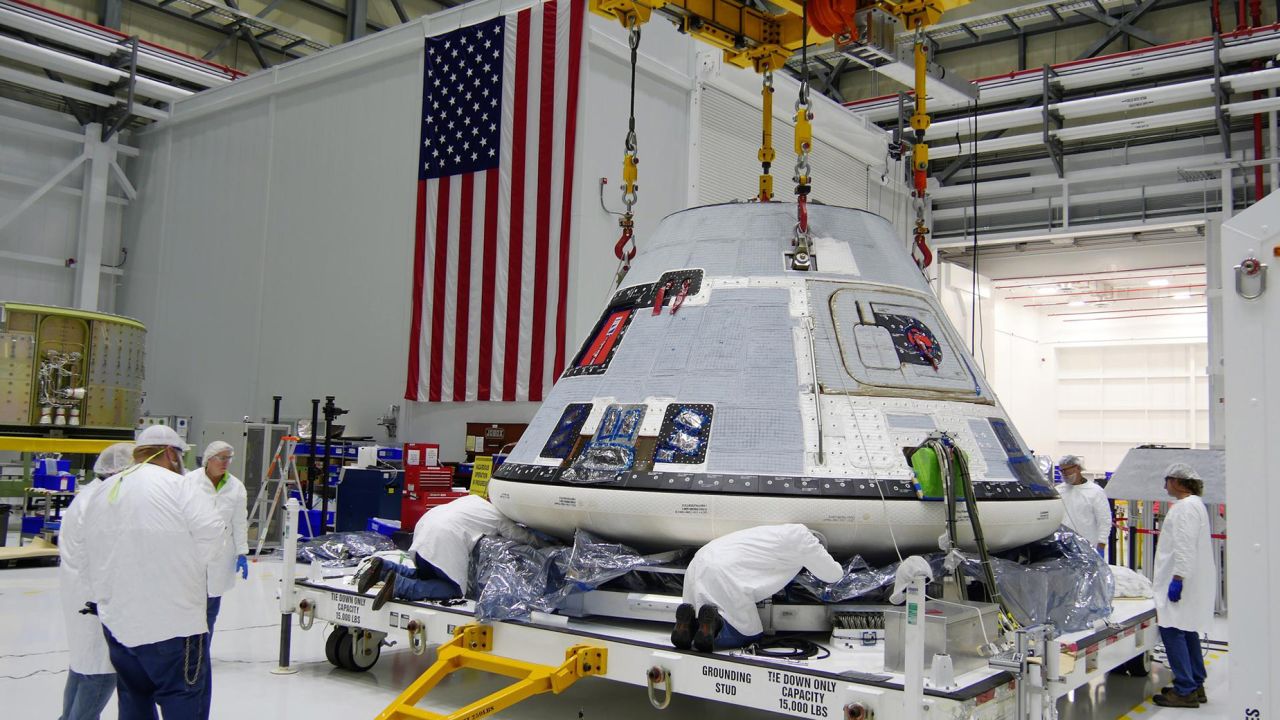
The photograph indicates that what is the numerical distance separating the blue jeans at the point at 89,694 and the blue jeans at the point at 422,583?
1521mm

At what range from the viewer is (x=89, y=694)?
4.43 meters

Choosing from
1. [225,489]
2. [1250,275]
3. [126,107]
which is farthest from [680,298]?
[126,107]

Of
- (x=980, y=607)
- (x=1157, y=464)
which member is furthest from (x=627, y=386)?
(x=1157, y=464)

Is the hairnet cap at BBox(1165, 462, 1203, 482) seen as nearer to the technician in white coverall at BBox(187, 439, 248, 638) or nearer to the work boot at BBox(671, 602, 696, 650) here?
the work boot at BBox(671, 602, 696, 650)

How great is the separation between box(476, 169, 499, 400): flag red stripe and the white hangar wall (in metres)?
0.41

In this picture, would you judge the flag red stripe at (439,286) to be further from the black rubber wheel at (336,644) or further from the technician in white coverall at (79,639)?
the technician in white coverall at (79,639)

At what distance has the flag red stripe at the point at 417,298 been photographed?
14.2 meters

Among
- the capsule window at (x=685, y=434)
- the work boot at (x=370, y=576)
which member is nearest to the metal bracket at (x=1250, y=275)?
the capsule window at (x=685, y=434)

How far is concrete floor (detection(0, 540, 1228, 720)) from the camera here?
218 inches

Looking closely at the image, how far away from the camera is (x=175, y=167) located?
1919 centimetres

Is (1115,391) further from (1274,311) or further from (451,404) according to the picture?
(1274,311)

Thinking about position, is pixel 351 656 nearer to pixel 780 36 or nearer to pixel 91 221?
pixel 780 36

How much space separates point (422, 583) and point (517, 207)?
848 centimetres

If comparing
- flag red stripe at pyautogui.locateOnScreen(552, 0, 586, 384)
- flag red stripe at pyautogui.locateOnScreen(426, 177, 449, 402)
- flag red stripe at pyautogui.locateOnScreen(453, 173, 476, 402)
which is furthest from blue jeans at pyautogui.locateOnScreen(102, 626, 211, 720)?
flag red stripe at pyautogui.locateOnScreen(426, 177, 449, 402)
